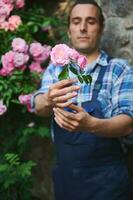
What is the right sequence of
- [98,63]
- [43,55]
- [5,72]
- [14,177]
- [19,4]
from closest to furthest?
1. [98,63]
2. [14,177]
3. [5,72]
4. [43,55]
5. [19,4]

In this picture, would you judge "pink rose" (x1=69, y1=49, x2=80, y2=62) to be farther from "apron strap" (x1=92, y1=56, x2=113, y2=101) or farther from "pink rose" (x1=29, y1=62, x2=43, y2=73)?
"pink rose" (x1=29, y1=62, x2=43, y2=73)

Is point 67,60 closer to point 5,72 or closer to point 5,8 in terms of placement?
point 5,72

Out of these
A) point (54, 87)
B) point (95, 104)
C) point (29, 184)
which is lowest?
point (29, 184)

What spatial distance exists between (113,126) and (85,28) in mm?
543

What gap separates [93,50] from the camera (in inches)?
102

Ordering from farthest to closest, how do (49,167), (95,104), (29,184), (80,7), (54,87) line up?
(49,167) < (29,184) < (80,7) < (95,104) < (54,87)

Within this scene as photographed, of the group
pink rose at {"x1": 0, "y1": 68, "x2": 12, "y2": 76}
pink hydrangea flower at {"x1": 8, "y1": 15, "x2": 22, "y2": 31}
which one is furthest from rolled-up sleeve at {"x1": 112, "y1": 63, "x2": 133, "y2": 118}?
pink hydrangea flower at {"x1": 8, "y1": 15, "x2": 22, "y2": 31}

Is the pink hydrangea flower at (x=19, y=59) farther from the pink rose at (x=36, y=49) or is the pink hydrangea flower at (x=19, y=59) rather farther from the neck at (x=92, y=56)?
the neck at (x=92, y=56)

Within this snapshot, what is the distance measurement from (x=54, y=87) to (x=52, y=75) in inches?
20.9

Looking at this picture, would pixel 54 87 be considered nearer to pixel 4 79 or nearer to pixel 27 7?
pixel 4 79

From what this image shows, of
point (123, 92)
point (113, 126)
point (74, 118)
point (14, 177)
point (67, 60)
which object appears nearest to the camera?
point (67, 60)

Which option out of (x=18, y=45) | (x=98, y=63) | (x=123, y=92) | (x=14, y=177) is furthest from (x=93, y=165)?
(x=18, y=45)

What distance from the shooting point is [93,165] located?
2.45 meters

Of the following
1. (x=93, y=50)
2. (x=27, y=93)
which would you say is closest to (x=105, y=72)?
(x=93, y=50)
